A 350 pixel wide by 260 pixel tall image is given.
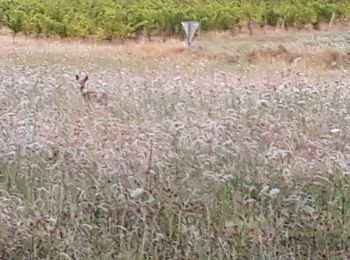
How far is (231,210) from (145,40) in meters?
20.6

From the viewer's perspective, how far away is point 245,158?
3600mm

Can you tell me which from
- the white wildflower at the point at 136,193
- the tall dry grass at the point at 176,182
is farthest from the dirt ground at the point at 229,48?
the white wildflower at the point at 136,193

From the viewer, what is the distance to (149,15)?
24406 mm

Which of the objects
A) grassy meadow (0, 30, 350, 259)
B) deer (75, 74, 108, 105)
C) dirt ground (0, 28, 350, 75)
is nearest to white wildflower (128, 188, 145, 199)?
grassy meadow (0, 30, 350, 259)

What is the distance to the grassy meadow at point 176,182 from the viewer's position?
304 cm

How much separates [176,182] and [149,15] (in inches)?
840

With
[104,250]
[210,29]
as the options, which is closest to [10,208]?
[104,250]

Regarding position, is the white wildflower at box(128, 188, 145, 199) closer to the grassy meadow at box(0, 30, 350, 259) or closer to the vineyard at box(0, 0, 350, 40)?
the grassy meadow at box(0, 30, 350, 259)

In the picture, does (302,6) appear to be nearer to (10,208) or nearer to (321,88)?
(321,88)

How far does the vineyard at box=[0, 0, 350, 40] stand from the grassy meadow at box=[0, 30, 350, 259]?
64.6 feet

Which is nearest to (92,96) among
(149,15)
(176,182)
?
(176,182)

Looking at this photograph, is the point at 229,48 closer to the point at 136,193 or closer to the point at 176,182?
the point at 176,182

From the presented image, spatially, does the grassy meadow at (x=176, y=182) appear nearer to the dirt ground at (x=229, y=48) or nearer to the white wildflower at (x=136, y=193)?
the white wildflower at (x=136, y=193)

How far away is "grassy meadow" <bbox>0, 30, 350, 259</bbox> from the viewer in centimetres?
304
